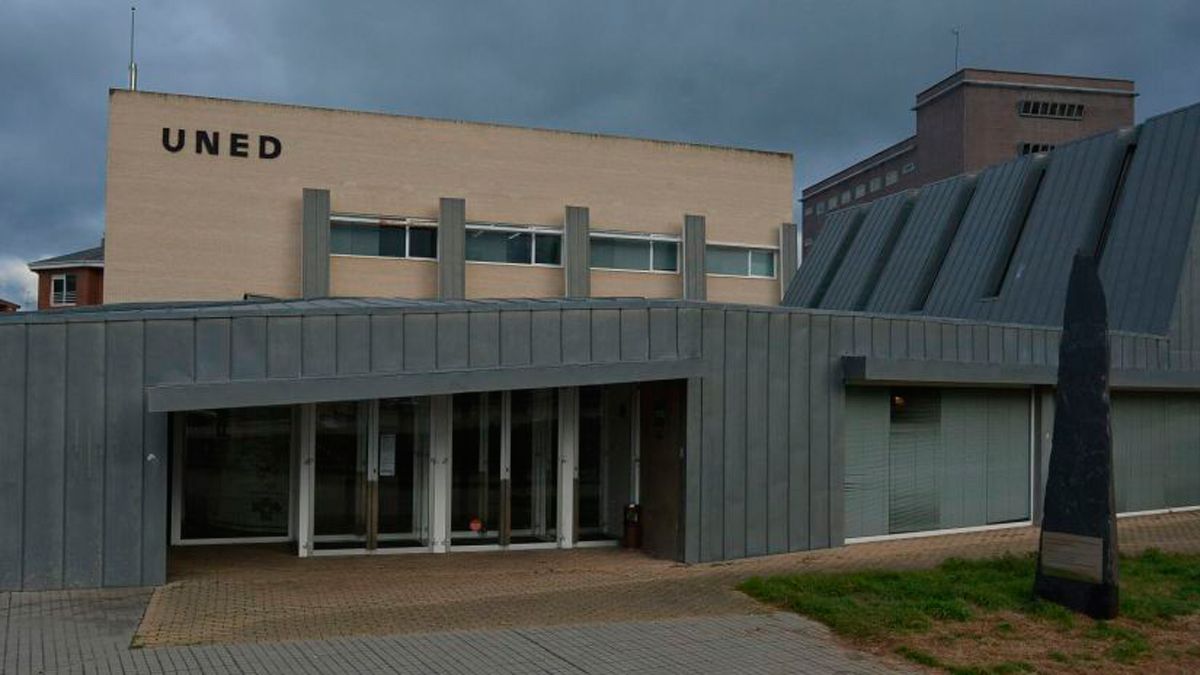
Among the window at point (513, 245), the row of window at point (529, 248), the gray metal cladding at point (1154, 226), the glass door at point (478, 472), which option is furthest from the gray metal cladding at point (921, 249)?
the window at point (513, 245)

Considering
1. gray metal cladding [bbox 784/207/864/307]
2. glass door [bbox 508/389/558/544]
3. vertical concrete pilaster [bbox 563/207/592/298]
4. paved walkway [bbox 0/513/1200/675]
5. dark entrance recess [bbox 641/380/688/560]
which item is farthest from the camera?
vertical concrete pilaster [bbox 563/207/592/298]

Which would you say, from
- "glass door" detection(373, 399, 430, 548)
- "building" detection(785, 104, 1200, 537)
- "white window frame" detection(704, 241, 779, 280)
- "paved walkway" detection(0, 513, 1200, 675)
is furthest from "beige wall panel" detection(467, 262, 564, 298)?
"paved walkway" detection(0, 513, 1200, 675)

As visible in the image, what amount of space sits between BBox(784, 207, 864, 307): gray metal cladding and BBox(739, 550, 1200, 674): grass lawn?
16019 millimetres

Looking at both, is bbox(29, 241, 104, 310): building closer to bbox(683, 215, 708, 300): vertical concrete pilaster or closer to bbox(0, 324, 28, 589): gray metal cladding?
bbox(683, 215, 708, 300): vertical concrete pilaster

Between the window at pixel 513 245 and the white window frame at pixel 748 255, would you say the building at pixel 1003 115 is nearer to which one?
the white window frame at pixel 748 255

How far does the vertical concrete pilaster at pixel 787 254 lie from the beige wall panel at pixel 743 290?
33 cm

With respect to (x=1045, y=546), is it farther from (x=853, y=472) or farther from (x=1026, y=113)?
(x=1026, y=113)

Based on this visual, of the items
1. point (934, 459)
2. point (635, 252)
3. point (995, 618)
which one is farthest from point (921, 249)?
point (995, 618)

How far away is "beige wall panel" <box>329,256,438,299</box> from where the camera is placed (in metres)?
32.5

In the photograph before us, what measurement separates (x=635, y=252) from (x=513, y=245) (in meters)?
4.87

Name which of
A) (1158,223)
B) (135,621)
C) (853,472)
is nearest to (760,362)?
(853,472)

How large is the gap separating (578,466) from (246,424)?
4.37 metres

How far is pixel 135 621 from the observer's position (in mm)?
8781

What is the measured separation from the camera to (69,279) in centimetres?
5578
